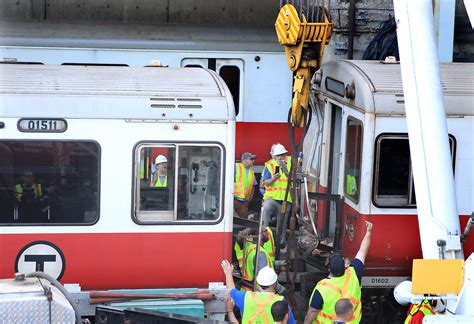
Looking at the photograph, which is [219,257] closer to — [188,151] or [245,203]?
[188,151]

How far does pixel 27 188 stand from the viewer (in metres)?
9.28

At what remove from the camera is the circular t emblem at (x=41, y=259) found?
30.6 ft

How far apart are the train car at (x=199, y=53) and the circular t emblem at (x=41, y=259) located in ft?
20.2

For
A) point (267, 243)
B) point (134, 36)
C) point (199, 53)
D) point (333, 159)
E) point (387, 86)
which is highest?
point (134, 36)

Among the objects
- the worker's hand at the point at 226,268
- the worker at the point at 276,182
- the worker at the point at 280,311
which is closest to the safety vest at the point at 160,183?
the worker's hand at the point at 226,268

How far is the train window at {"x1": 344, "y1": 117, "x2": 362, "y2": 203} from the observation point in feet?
34.8

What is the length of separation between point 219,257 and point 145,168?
3.87ft

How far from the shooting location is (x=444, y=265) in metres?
7.50

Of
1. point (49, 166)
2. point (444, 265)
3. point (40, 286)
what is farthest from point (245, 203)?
point (40, 286)

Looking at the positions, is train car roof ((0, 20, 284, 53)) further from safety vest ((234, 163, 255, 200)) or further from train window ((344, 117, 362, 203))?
train window ((344, 117, 362, 203))

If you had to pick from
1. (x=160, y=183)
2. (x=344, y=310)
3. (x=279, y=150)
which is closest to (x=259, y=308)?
(x=344, y=310)

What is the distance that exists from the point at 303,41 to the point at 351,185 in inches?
69.7

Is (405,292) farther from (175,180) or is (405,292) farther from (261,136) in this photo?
(261,136)

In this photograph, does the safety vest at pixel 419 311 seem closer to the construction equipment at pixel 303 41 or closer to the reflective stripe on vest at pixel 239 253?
the reflective stripe on vest at pixel 239 253
